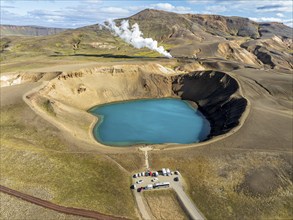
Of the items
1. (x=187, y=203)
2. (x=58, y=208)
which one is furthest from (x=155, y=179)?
(x=58, y=208)

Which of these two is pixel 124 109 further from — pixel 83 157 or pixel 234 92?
pixel 83 157

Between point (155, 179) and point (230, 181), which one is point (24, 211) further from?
point (230, 181)

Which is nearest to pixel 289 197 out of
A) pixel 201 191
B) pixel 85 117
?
pixel 201 191

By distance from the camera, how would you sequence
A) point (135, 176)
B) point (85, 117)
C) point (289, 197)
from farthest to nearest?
1. point (85, 117)
2. point (135, 176)
3. point (289, 197)

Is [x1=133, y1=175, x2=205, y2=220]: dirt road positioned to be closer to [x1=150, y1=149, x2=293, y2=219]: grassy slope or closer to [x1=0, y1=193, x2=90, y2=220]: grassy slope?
[x1=150, y1=149, x2=293, y2=219]: grassy slope

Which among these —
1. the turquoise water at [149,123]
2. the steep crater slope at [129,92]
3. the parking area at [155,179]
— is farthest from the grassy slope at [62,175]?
the turquoise water at [149,123]
